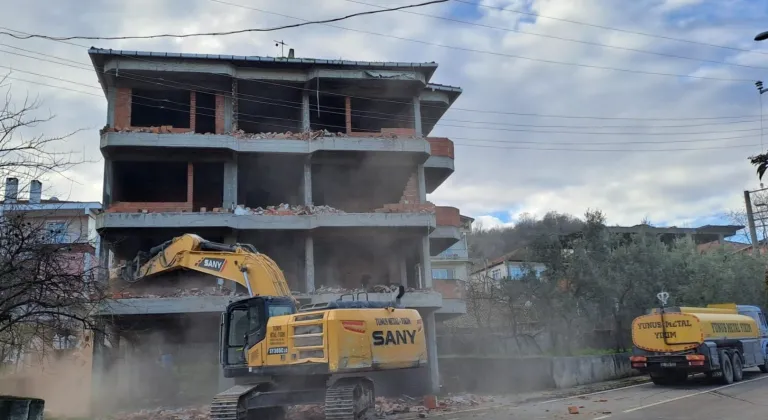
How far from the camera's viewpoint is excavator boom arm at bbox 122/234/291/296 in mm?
14430

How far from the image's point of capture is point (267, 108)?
2723 centimetres

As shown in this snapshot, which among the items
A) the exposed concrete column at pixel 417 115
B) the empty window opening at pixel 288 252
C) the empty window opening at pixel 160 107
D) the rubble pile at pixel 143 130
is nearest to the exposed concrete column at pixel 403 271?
the empty window opening at pixel 288 252

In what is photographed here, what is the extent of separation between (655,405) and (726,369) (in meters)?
6.86

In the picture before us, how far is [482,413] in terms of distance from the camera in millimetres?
14867

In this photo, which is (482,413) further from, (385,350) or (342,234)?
(342,234)

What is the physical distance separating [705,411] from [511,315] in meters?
16.5

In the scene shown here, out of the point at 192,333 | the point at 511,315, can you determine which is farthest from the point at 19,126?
the point at 511,315

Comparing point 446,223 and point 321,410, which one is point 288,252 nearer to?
point 446,223

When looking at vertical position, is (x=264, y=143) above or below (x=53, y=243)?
above

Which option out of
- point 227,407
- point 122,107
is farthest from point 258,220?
point 227,407

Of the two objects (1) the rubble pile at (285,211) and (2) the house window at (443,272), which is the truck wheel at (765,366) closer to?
(1) the rubble pile at (285,211)

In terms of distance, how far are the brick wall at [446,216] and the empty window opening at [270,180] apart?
618 centimetres

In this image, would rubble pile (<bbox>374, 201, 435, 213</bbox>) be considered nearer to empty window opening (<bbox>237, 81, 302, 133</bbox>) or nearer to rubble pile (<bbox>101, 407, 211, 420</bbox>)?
empty window opening (<bbox>237, 81, 302, 133</bbox>)

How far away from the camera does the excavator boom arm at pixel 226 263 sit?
14430 mm
